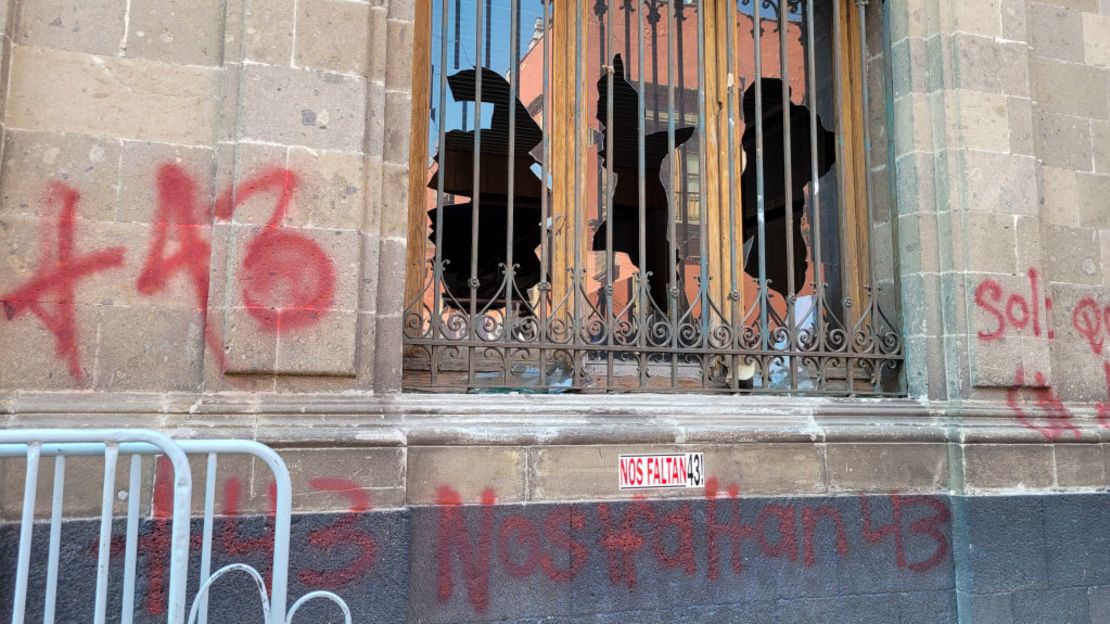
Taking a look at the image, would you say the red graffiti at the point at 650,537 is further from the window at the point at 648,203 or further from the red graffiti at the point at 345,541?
the window at the point at 648,203

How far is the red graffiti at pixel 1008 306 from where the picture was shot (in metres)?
4.98

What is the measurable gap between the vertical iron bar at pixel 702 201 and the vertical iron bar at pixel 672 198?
135 millimetres

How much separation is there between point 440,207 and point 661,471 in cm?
181

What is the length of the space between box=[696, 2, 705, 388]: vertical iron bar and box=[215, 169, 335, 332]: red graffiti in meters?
2.15

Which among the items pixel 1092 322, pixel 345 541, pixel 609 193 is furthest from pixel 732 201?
pixel 345 541

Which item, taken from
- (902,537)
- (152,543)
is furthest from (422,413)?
(902,537)

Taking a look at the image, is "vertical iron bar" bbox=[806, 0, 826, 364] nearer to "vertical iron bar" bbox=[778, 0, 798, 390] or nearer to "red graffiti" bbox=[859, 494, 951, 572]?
"vertical iron bar" bbox=[778, 0, 798, 390]

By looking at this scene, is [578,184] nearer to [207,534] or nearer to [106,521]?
[207,534]

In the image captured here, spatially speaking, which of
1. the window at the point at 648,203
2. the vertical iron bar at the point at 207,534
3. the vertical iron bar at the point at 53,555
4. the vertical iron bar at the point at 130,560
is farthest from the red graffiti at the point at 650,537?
the vertical iron bar at the point at 53,555

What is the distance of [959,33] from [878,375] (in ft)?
7.02

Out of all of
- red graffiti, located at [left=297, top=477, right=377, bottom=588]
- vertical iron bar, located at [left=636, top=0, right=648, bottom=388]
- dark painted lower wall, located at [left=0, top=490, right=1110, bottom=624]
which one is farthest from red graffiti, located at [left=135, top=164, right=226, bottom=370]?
vertical iron bar, located at [left=636, top=0, right=648, bottom=388]

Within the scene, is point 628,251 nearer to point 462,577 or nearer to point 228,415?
point 462,577

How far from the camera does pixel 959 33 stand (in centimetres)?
518

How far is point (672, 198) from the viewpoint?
506cm
